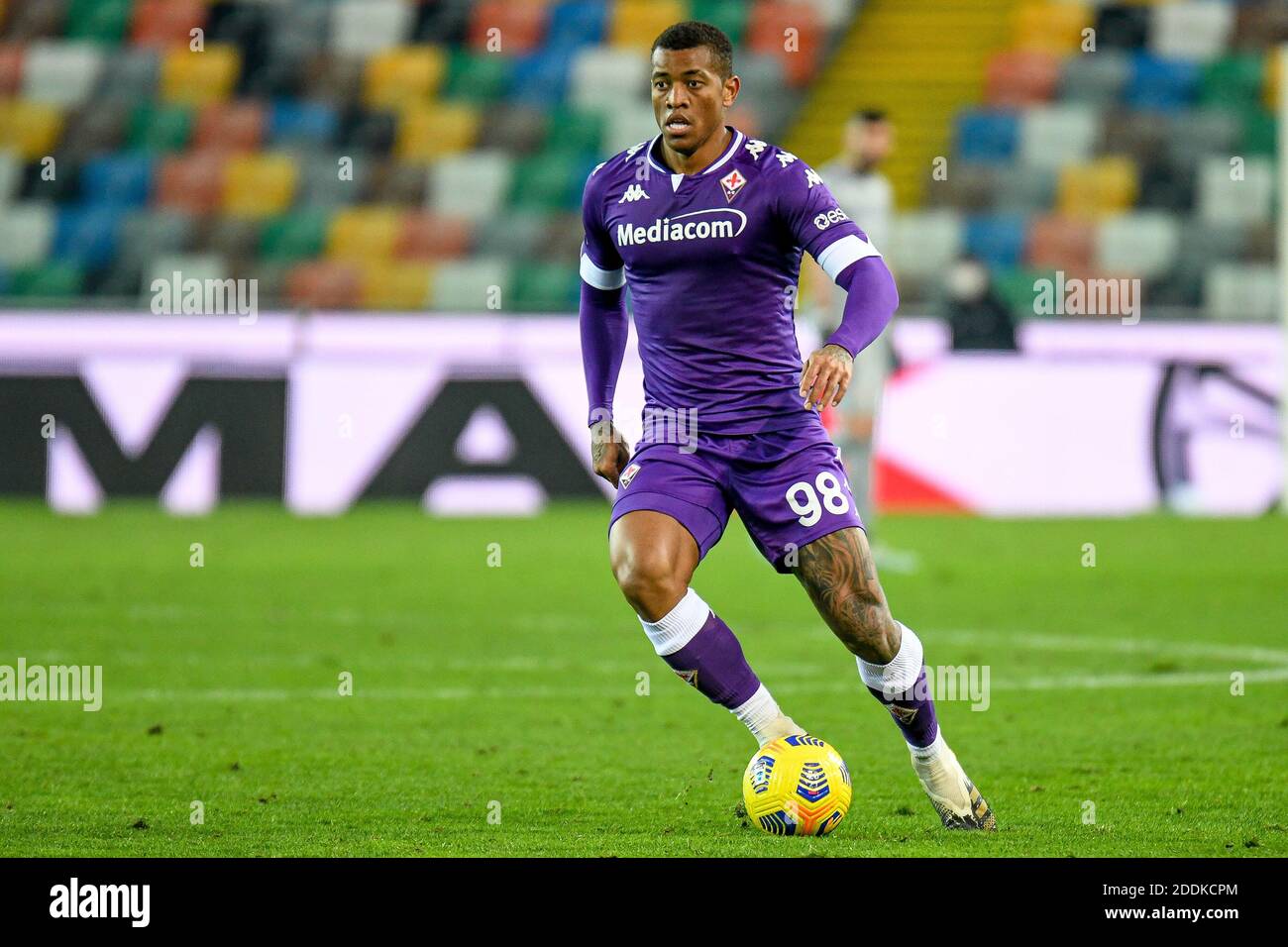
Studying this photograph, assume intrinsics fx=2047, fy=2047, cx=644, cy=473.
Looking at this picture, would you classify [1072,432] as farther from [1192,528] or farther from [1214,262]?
[1214,262]

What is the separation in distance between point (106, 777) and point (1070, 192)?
45.0 feet

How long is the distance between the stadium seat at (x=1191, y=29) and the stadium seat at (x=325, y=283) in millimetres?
7653

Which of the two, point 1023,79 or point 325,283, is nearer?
point 325,283

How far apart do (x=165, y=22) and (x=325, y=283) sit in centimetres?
479

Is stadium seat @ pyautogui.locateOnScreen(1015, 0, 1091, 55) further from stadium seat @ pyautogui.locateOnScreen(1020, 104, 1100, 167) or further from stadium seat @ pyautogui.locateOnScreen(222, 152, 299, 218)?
stadium seat @ pyautogui.locateOnScreen(222, 152, 299, 218)

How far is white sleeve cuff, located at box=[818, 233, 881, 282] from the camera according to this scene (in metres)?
5.02

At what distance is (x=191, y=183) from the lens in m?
19.1

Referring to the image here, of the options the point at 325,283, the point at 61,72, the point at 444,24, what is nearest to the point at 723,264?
the point at 325,283

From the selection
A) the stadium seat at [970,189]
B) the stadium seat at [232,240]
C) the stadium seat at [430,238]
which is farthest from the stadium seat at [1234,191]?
the stadium seat at [232,240]

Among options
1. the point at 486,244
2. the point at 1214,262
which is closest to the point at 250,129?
the point at 486,244

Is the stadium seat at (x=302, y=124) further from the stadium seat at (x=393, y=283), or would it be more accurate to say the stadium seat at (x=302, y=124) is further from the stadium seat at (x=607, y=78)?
the stadium seat at (x=607, y=78)

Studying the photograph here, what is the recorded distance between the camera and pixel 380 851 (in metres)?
4.57

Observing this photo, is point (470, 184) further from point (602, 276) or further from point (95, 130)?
point (602, 276)

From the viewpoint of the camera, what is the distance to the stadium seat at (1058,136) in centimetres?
1814
